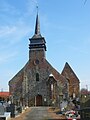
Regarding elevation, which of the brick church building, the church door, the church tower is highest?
the church tower

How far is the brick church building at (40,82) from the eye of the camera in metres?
56.8

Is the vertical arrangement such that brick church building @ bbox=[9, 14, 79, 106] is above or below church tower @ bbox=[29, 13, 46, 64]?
below

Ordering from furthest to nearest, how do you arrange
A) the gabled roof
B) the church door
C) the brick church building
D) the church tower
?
the gabled roof → the church tower → the church door → the brick church building

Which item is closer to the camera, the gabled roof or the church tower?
the church tower

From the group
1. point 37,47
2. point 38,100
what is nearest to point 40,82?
point 38,100

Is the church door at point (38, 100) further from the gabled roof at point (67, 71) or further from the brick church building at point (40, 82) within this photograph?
the gabled roof at point (67, 71)

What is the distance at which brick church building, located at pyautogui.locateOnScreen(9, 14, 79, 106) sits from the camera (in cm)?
5678

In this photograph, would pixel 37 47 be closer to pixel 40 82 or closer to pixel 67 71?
pixel 40 82

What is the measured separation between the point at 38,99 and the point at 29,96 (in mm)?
1803

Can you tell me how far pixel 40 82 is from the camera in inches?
2275

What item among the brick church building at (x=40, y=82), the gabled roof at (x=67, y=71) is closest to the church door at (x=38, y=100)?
the brick church building at (x=40, y=82)

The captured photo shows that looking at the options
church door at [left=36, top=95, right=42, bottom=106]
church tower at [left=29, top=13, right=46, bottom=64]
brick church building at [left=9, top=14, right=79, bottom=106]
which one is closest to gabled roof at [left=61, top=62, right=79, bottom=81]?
brick church building at [left=9, top=14, right=79, bottom=106]

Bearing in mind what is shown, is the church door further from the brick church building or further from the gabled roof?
the gabled roof

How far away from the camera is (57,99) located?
5641 cm
